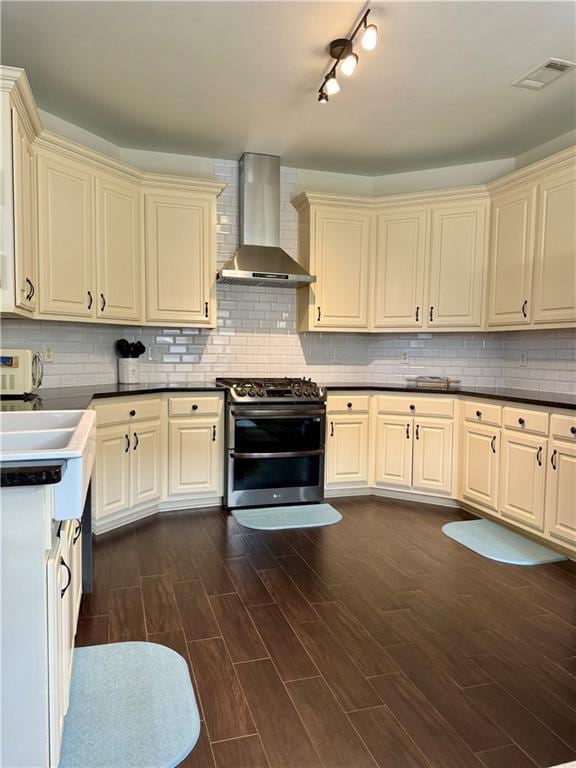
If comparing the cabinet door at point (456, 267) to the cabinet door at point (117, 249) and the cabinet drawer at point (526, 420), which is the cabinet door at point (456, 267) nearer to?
the cabinet drawer at point (526, 420)

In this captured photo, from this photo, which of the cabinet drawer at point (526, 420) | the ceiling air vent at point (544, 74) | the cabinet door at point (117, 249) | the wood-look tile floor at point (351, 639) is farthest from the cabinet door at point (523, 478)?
the cabinet door at point (117, 249)

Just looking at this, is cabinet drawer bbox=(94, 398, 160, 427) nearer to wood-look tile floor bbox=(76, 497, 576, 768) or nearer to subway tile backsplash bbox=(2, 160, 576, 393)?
subway tile backsplash bbox=(2, 160, 576, 393)

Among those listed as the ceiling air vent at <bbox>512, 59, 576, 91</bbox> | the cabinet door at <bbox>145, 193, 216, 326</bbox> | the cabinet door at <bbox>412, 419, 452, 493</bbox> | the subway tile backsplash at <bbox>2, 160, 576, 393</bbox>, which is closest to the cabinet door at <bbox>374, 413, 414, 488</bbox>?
the cabinet door at <bbox>412, 419, 452, 493</bbox>

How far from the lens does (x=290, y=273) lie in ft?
13.1

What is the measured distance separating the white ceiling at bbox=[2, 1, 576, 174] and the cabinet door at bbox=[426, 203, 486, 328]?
21.2 inches

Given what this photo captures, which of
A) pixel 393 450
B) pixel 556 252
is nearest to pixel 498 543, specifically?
pixel 393 450

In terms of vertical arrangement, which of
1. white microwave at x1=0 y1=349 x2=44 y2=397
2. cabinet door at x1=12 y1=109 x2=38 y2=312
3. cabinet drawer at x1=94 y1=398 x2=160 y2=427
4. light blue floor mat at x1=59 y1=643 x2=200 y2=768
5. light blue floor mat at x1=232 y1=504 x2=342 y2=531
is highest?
cabinet door at x1=12 y1=109 x2=38 y2=312

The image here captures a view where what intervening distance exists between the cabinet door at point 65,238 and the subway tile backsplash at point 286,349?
497mm

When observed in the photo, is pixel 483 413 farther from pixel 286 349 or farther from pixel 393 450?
pixel 286 349

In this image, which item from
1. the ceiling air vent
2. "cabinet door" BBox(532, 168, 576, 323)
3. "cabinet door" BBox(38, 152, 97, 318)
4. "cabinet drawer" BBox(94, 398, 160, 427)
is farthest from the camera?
"cabinet door" BBox(532, 168, 576, 323)

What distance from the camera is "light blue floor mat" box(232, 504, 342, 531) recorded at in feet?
11.4

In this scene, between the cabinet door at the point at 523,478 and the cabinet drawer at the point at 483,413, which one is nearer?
the cabinet door at the point at 523,478

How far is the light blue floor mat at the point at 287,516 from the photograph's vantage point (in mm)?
3477

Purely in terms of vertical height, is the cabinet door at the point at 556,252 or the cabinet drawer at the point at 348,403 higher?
the cabinet door at the point at 556,252
